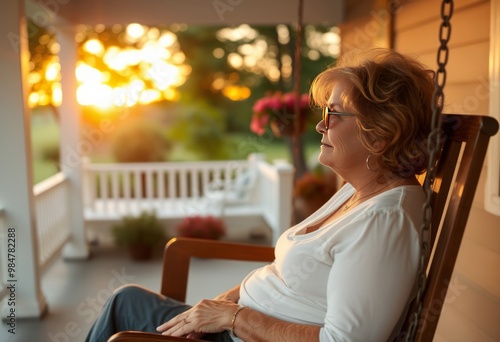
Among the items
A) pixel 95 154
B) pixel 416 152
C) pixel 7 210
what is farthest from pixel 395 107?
pixel 95 154

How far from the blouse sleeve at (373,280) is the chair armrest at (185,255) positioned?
722 mm

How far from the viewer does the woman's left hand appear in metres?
1.49

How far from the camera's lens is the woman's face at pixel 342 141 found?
1.45 metres

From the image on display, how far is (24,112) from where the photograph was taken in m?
3.31

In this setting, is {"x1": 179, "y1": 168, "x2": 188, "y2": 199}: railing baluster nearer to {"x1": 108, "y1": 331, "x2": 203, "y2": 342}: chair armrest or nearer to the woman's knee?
the woman's knee

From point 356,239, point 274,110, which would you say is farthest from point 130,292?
point 274,110

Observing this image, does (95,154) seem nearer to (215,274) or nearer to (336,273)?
(215,274)

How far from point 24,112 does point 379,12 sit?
2.31 metres

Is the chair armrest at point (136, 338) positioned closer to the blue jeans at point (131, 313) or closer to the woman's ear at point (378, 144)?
the blue jeans at point (131, 313)

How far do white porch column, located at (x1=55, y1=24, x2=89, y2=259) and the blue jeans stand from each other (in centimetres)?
364

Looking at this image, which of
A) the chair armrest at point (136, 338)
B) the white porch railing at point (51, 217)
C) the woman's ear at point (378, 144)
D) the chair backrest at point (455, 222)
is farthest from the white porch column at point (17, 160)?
the chair backrest at point (455, 222)

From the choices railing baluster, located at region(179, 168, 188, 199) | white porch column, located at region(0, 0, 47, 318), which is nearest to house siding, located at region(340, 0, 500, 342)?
white porch column, located at region(0, 0, 47, 318)

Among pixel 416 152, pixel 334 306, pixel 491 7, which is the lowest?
pixel 334 306

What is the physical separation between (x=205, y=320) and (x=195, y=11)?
3439mm
